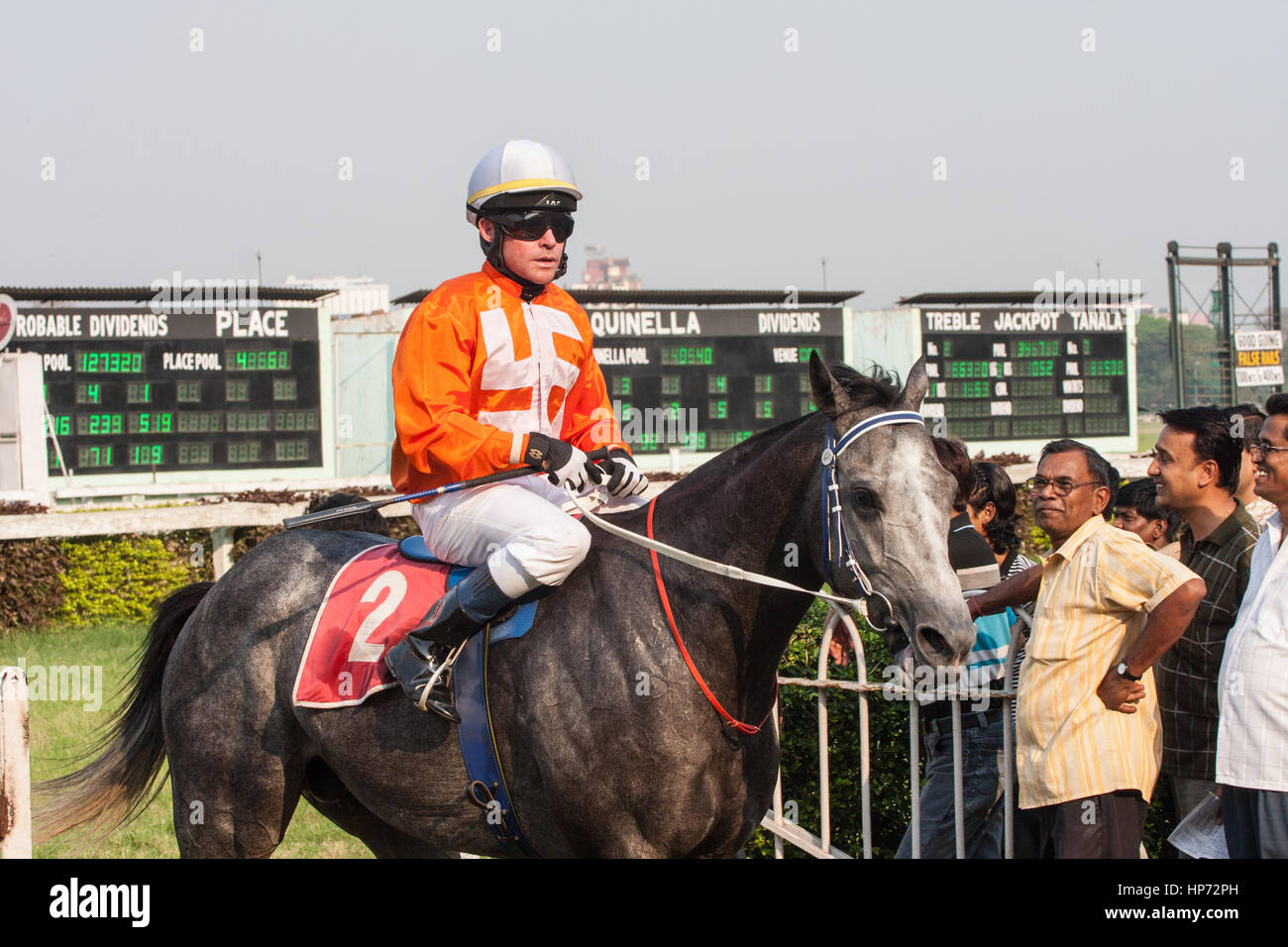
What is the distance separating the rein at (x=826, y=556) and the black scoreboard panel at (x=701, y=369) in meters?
12.9

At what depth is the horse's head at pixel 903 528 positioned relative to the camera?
107 inches

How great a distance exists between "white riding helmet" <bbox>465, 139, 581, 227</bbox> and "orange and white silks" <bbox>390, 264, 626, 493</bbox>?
0.22m

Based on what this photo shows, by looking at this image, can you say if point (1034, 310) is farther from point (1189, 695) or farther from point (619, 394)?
point (1189, 695)

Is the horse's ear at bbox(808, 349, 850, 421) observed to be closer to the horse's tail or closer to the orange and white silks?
the orange and white silks

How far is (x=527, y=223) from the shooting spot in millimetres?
3574

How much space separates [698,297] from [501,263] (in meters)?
14.3

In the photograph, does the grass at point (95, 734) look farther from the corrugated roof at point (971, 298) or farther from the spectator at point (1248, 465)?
the corrugated roof at point (971, 298)

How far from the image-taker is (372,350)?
1820 cm

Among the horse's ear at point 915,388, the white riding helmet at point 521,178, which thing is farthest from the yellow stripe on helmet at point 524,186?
the horse's ear at point 915,388

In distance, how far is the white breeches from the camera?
10.4 feet

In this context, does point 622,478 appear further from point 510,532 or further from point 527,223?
point 527,223
